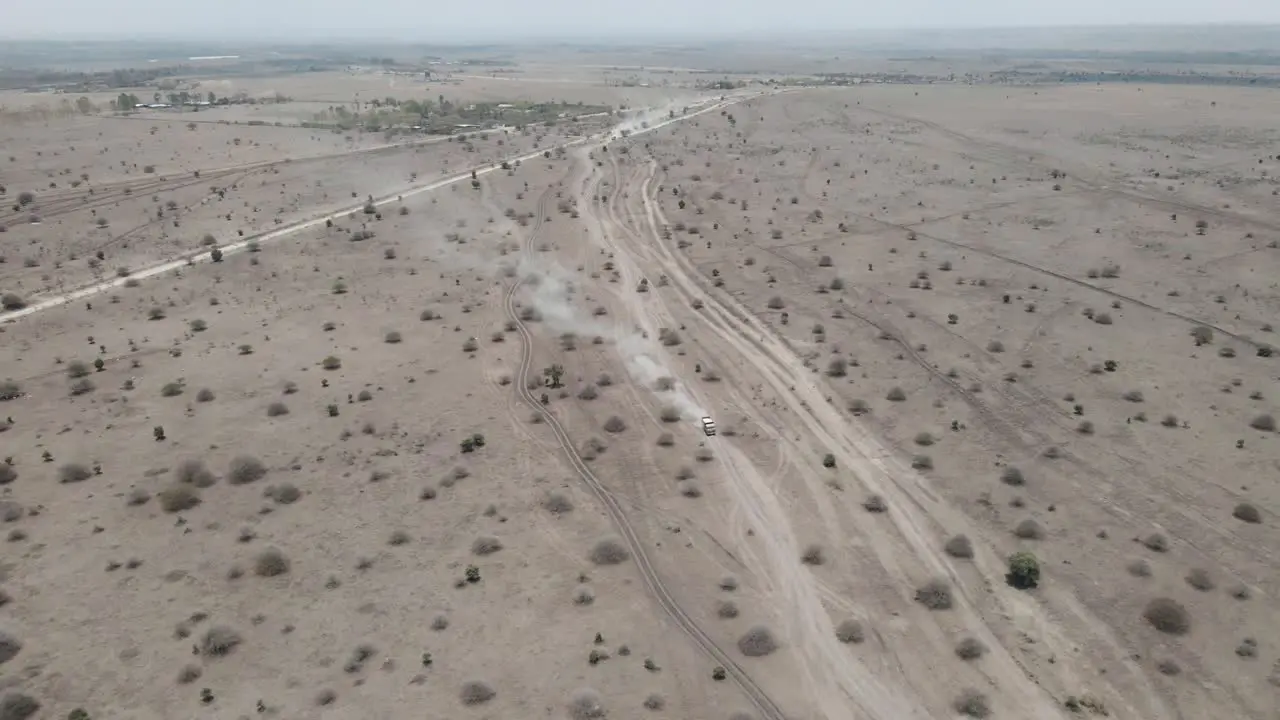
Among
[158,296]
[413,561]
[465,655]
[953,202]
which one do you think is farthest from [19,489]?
[953,202]

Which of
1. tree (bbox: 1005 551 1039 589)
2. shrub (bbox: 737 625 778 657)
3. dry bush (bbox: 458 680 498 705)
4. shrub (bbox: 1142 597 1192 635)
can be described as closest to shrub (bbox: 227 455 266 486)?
dry bush (bbox: 458 680 498 705)

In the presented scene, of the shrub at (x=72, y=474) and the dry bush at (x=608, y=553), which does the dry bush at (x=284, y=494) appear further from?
the dry bush at (x=608, y=553)

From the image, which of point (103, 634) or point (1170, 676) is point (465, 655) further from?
point (1170, 676)

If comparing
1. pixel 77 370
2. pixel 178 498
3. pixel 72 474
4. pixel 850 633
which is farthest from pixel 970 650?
pixel 77 370

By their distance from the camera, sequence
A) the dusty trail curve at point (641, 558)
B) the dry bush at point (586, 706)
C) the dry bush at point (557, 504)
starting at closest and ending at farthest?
the dry bush at point (586, 706)
the dusty trail curve at point (641, 558)
the dry bush at point (557, 504)

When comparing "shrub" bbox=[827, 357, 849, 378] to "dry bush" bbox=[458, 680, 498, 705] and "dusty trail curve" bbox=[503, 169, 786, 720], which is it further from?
"dry bush" bbox=[458, 680, 498, 705]

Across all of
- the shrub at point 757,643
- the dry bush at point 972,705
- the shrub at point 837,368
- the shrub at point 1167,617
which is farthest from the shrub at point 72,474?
the shrub at point 1167,617
